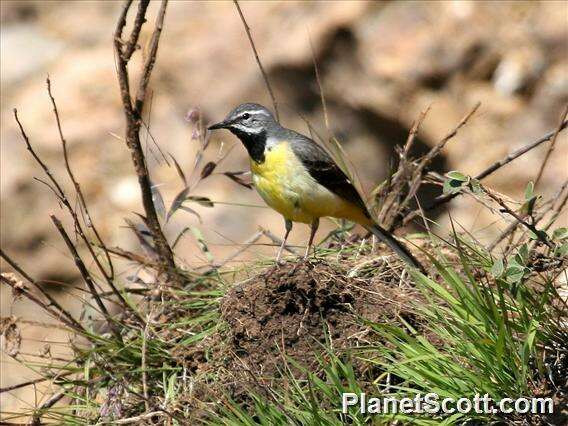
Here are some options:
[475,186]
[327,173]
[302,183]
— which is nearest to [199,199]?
[302,183]

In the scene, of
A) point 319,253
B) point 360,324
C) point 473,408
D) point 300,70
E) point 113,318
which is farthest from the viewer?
point 300,70

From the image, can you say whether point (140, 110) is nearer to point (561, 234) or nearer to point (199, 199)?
point (199, 199)

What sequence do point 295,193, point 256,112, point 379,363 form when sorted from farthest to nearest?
point 256,112
point 295,193
point 379,363

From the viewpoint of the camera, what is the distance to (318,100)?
9.02 meters

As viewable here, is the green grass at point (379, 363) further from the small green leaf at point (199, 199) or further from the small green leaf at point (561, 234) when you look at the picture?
→ the small green leaf at point (199, 199)

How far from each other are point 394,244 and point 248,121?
1359 mm

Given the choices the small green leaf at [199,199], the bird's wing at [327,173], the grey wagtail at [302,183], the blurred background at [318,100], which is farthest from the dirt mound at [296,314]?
the blurred background at [318,100]

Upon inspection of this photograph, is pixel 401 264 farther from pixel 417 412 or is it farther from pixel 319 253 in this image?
pixel 417 412

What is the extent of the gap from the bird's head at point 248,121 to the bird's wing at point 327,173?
0.25 m

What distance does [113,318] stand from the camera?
5.14 m

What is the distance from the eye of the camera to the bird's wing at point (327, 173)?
6.02 metres

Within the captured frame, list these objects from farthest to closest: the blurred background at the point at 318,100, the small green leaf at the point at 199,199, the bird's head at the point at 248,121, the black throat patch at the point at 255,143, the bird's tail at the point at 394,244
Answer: the blurred background at the point at 318,100 < the bird's head at the point at 248,121 < the black throat patch at the point at 255,143 < the small green leaf at the point at 199,199 < the bird's tail at the point at 394,244

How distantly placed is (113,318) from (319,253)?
3.77 ft

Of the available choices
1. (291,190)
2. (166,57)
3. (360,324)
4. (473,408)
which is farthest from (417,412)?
(166,57)
